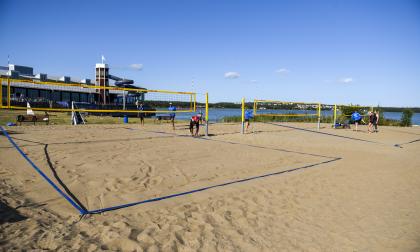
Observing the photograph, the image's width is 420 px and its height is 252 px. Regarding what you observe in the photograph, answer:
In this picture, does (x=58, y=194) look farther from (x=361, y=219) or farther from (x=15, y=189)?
(x=361, y=219)

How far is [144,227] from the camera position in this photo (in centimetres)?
264

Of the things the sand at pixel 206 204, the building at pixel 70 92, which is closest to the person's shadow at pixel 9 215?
the sand at pixel 206 204

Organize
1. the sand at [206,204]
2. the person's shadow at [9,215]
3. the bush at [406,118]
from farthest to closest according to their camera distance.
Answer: the bush at [406,118] < the person's shadow at [9,215] < the sand at [206,204]

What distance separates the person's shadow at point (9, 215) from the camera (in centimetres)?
257

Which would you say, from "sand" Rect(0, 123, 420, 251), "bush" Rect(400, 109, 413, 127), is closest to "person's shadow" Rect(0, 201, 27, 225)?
"sand" Rect(0, 123, 420, 251)

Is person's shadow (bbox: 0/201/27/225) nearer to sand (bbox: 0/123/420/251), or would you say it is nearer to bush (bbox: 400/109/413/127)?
sand (bbox: 0/123/420/251)

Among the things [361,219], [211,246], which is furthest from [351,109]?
[211,246]

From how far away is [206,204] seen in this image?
3324 mm

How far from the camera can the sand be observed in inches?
95.8

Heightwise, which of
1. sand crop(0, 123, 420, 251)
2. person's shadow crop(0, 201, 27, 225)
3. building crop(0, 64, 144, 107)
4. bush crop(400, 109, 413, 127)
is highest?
building crop(0, 64, 144, 107)

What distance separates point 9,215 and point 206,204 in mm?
2009

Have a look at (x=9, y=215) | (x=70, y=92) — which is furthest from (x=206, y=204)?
(x=70, y=92)

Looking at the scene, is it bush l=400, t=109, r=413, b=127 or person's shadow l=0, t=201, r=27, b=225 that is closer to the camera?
person's shadow l=0, t=201, r=27, b=225

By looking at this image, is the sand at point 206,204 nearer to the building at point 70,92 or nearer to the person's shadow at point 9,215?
the person's shadow at point 9,215
